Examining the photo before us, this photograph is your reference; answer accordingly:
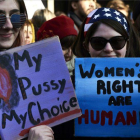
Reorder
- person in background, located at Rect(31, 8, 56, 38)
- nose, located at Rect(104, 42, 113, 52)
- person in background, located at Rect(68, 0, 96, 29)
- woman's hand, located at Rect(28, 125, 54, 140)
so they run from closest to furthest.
→ 1. woman's hand, located at Rect(28, 125, 54, 140)
2. nose, located at Rect(104, 42, 113, 52)
3. person in background, located at Rect(31, 8, 56, 38)
4. person in background, located at Rect(68, 0, 96, 29)

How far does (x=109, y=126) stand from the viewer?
202 cm

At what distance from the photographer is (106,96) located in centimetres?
203

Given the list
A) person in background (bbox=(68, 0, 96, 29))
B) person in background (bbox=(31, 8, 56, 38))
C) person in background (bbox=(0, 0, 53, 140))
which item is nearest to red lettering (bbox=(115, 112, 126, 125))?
person in background (bbox=(0, 0, 53, 140))

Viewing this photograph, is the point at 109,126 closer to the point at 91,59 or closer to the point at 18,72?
the point at 91,59

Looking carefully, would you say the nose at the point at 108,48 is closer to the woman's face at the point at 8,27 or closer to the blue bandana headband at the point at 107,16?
the blue bandana headband at the point at 107,16

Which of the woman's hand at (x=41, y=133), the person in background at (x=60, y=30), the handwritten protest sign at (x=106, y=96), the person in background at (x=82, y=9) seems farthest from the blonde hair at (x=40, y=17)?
the woman's hand at (x=41, y=133)

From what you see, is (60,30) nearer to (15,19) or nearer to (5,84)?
(15,19)

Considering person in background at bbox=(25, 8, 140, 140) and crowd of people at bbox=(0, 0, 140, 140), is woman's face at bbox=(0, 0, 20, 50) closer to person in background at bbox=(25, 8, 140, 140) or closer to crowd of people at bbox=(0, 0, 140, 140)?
crowd of people at bbox=(0, 0, 140, 140)

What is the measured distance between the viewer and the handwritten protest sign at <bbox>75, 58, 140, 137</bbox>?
6.63 feet

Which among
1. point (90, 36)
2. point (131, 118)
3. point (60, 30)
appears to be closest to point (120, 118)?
point (131, 118)

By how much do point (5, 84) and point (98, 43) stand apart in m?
0.75

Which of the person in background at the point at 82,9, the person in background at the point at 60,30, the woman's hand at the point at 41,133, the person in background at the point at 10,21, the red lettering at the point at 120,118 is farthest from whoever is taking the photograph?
the person in background at the point at 82,9

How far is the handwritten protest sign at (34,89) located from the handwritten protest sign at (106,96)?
0.46 ft

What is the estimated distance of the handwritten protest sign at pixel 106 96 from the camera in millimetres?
2020
